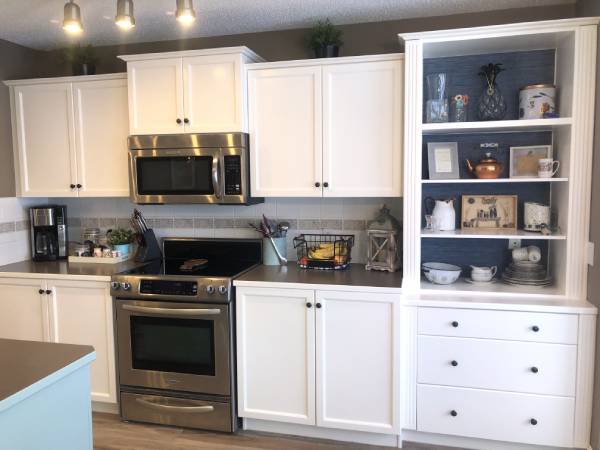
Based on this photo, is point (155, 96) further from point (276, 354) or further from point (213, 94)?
point (276, 354)

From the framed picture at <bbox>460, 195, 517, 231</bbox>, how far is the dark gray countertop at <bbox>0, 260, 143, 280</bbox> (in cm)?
214

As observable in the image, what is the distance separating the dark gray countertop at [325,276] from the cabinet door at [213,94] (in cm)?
89

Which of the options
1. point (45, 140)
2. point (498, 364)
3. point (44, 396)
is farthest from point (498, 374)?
point (45, 140)

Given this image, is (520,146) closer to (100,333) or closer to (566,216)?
(566,216)

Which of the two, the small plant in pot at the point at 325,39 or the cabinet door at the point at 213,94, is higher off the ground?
the small plant in pot at the point at 325,39

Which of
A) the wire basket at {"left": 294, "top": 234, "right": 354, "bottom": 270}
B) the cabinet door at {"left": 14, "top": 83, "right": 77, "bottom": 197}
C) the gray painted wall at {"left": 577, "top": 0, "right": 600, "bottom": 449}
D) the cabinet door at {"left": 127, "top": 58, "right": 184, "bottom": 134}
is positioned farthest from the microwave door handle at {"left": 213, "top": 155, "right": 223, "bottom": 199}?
the gray painted wall at {"left": 577, "top": 0, "right": 600, "bottom": 449}

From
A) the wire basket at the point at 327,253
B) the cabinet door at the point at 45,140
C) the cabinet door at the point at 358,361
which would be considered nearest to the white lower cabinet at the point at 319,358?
the cabinet door at the point at 358,361

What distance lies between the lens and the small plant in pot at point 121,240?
3.35 meters

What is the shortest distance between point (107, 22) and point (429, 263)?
252 cm

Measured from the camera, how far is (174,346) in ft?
9.11

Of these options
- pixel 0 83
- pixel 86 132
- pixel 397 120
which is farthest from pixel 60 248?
pixel 397 120

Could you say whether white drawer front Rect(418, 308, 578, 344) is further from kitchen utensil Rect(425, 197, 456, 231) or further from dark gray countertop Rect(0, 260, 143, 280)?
dark gray countertop Rect(0, 260, 143, 280)

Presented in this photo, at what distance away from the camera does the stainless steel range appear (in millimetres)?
2689

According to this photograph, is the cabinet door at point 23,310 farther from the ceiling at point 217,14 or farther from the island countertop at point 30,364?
the ceiling at point 217,14
